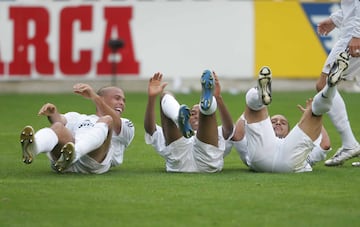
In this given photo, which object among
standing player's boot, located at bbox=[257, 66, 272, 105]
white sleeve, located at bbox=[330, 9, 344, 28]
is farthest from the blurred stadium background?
standing player's boot, located at bbox=[257, 66, 272, 105]

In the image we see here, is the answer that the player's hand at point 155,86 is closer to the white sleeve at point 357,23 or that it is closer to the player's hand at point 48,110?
the player's hand at point 48,110

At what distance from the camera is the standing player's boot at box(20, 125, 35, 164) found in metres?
8.89

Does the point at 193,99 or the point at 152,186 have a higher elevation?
the point at 152,186

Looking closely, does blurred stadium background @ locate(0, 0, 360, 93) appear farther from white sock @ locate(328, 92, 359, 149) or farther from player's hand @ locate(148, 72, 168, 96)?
player's hand @ locate(148, 72, 168, 96)

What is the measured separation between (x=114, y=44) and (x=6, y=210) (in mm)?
11897

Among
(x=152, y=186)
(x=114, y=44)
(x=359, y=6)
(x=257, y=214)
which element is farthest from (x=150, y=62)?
(x=257, y=214)

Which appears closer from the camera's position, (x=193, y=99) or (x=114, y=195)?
(x=114, y=195)

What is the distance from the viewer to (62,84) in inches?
794

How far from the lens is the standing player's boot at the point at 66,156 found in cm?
893

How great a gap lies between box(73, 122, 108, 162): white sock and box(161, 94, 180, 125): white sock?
0.54 meters

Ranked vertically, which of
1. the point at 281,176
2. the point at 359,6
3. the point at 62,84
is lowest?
the point at 62,84

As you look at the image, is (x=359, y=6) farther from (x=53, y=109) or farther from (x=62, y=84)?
(x=62, y=84)

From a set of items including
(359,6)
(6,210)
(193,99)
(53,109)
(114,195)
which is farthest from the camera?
(193,99)

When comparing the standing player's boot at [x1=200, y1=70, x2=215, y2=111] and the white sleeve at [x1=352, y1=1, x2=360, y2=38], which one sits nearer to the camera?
the standing player's boot at [x1=200, y1=70, x2=215, y2=111]
